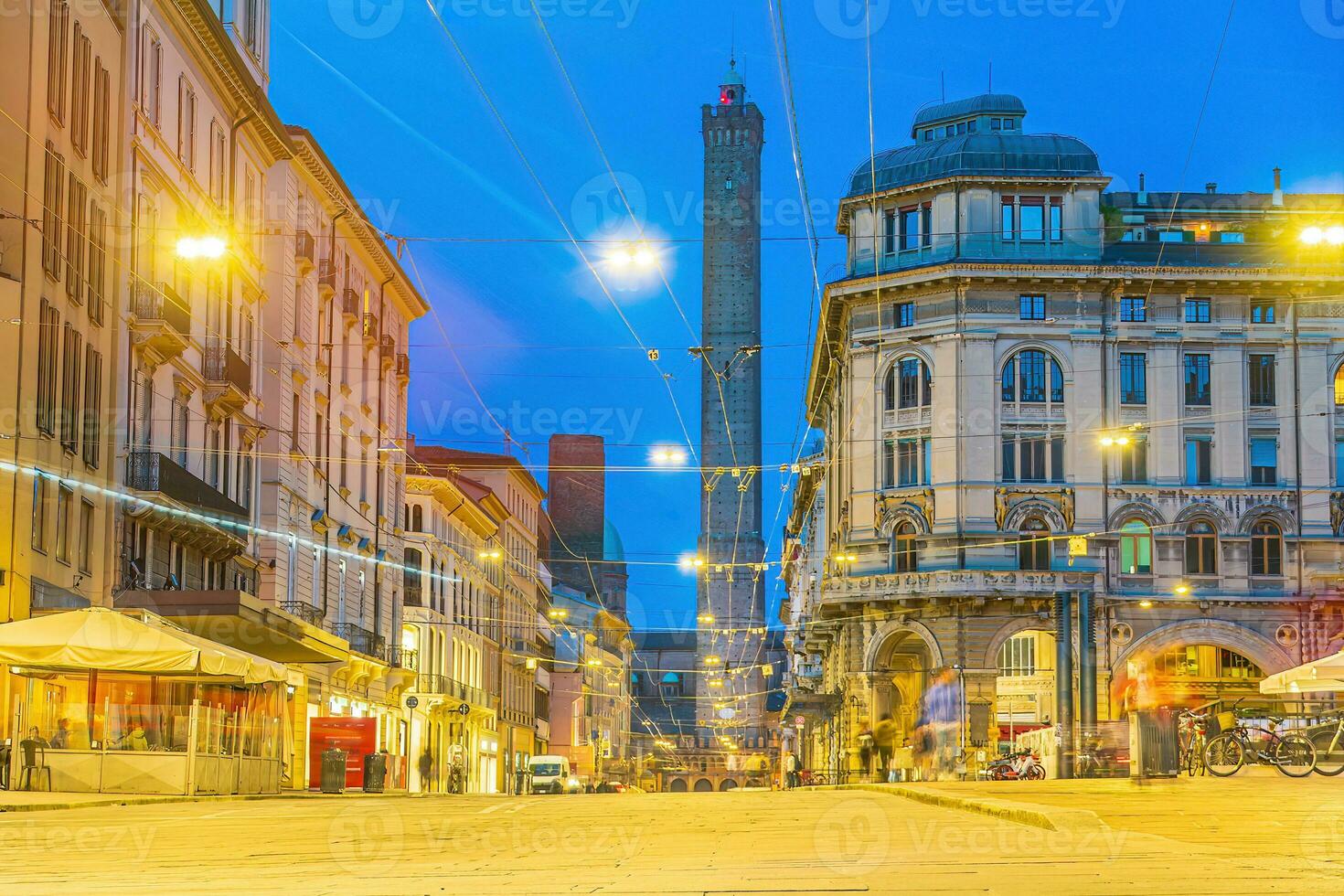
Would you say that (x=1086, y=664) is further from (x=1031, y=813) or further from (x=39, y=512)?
(x=1031, y=813)

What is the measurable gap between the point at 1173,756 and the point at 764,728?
127211mm

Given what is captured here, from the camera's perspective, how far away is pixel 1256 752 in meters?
27.4

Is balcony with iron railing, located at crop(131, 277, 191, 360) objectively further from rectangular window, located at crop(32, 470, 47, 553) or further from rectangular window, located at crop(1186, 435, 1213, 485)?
rectangular window, located at crop(1186, 435, 1213, 485)

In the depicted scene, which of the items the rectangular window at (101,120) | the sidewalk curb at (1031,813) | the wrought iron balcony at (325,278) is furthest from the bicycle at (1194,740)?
the wrought iron balcony at (325,278)

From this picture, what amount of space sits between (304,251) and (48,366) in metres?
17.4

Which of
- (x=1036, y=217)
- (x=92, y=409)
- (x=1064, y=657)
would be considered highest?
(x=1036, y=217)

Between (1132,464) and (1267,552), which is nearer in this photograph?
(1267,552)

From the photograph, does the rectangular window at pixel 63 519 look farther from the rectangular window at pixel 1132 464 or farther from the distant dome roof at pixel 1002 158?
the rectangular window at pixel 1132 464

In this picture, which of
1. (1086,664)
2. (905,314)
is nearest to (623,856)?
(1086,664)

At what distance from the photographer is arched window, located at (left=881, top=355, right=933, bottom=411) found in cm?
6156

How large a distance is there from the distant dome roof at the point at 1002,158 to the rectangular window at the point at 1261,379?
832cm

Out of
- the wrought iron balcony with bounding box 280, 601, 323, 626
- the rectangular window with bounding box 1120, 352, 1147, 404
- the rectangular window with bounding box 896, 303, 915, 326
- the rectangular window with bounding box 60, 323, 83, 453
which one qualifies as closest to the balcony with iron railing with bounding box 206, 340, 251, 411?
the wrought iron balcony with bounding box 280, 601, 323, 626

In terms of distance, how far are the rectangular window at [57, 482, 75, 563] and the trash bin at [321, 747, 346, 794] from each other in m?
6.39

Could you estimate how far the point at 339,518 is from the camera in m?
53.3
